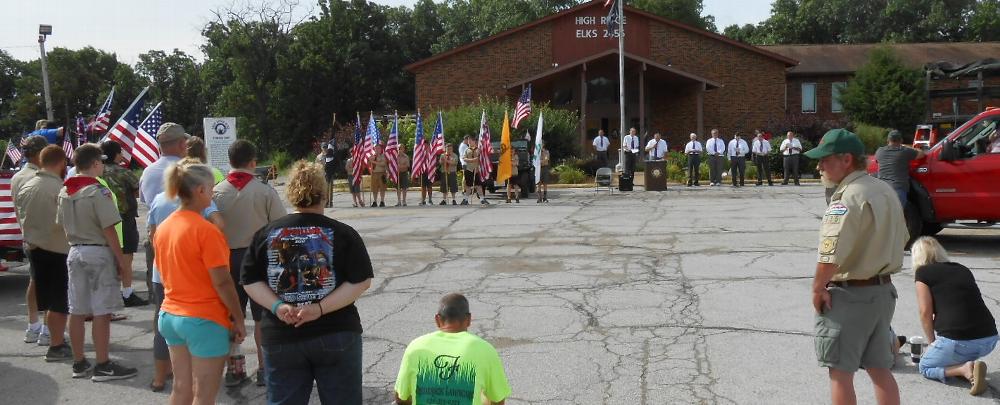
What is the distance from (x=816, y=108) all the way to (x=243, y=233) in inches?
1598

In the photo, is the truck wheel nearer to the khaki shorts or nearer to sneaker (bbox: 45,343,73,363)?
the khaki shorts

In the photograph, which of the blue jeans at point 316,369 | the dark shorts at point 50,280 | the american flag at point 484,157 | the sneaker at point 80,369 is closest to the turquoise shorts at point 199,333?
the blue jeans at point 316,369

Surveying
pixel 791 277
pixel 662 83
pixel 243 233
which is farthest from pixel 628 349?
pixel 662 83

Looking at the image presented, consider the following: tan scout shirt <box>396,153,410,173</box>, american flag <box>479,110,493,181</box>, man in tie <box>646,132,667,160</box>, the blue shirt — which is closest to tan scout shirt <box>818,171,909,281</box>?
the blue shirt

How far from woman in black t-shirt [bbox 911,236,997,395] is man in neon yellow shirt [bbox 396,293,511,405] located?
3559 millimetres

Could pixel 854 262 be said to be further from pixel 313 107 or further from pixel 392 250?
pixel 313 107

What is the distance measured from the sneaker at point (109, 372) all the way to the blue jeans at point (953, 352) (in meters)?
5.77

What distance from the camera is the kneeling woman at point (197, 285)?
462cm

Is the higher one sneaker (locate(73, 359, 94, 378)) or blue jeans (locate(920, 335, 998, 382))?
blue jeans (locate(920, 335, 998, 382))

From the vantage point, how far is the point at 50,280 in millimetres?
7148

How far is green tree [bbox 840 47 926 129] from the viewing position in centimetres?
3622

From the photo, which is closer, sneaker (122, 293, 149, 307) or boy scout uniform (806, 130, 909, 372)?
boy scout uniform (806, 130, 909, 372)

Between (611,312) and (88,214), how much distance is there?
15.0 ft

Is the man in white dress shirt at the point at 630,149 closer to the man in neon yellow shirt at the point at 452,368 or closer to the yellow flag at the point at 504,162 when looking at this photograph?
the yellow flag at the point at 504,162
